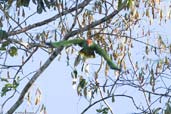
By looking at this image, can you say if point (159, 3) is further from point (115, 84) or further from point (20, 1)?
point (20, 1)

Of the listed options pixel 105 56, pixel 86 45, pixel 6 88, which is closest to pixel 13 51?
pixel 6 88

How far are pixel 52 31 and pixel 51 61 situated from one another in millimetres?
543

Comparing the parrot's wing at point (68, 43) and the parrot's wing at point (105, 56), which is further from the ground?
the parrot's wing at point (68, 43)

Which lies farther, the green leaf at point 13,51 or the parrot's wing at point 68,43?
the green leaf at point 13,51

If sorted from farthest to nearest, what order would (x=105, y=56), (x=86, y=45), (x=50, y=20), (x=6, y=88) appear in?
1. (x=50, y=20)
2. (x=6, y=88)
3. (x=86, y=45)
4. (x=105, y=56)

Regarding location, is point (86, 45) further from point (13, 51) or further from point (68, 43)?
point (13, 51)

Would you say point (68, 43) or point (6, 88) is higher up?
point (68, 43)

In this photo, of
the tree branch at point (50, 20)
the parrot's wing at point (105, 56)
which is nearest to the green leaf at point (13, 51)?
the tree branch at point (50, 20)

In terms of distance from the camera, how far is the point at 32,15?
302cm

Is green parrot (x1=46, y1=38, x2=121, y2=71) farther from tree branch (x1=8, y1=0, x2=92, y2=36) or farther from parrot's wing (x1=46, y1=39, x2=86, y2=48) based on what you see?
tree branch (x1=8, y1=0, x2=92, y2=36)

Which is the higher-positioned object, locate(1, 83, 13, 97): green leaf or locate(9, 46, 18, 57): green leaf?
locate(9, 46, 18, 57): green leaf

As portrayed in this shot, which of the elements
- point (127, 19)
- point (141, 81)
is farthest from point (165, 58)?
point (127, 19)

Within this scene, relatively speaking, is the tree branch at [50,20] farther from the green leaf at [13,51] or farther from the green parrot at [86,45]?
the green parrot at [86,45]

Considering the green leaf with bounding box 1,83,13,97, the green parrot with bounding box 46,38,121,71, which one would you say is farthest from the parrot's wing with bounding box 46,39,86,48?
the green leaf with bounding box 1,83,13,97
